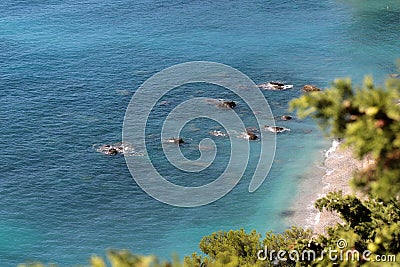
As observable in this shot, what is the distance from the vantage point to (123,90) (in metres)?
95.5

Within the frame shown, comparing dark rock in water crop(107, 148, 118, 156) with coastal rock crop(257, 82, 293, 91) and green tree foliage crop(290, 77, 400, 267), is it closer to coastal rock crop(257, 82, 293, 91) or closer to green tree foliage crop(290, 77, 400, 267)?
coastal rock crop(257, 82, 293, 91)

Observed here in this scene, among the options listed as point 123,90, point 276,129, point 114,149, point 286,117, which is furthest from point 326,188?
point 123,90

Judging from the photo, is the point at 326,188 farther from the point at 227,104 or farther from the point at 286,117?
the point at 227,104

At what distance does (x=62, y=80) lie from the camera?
99625 mm

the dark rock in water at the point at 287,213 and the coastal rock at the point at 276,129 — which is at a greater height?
the coastal rock at the point at 276,129

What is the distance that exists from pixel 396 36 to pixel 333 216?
6078 centimetres

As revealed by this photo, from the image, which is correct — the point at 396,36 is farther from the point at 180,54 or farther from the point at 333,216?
the point at 333,216

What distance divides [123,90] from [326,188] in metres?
39.5

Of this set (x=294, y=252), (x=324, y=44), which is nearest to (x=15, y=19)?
(x=324, y=44)
